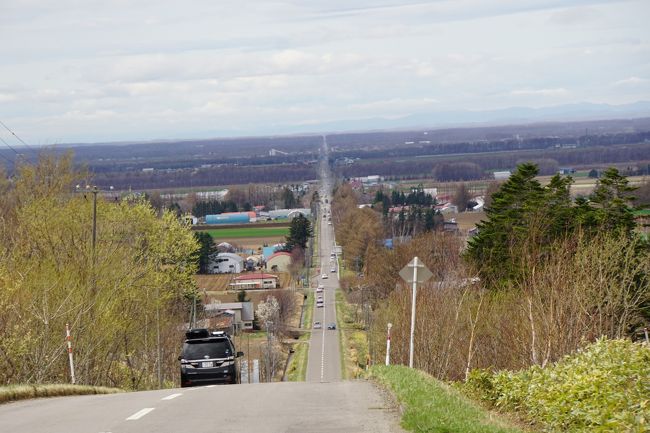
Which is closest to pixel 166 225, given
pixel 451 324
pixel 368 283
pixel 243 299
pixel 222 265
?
pixel 451 324

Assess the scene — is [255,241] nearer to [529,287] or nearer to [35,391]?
[529,287]

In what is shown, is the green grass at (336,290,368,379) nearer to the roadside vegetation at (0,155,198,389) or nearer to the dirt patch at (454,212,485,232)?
the roadside vegetation at (0,155,198,389)

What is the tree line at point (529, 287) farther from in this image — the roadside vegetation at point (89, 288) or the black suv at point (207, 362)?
the roadside vegetation at point (89, 288)

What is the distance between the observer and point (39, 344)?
29.9 meters

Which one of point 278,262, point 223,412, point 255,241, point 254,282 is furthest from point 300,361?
point 255,241

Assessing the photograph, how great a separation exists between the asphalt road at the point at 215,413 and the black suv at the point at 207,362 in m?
8.11

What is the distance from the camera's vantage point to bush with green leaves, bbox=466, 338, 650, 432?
395 inches

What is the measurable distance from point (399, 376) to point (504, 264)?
40.1 meters

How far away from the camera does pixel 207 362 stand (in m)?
26.5

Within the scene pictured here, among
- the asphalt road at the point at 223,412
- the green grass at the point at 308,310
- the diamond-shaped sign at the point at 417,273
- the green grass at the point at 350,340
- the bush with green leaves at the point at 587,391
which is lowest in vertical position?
the green grass at the point at 308,310

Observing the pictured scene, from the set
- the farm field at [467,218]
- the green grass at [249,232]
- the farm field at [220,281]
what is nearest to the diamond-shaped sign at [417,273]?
the farm field at [220,281]

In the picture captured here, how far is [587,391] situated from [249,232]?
18177cm

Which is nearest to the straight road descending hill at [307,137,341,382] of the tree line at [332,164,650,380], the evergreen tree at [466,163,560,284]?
the tree line at [332,164,650,380]

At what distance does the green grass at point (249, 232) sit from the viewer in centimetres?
18188
